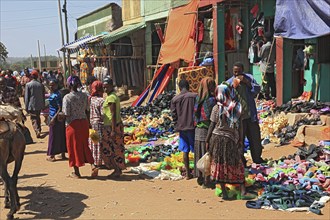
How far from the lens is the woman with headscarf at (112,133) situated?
7.03 m

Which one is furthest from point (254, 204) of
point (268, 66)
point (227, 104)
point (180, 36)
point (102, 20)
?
point (102, 20)

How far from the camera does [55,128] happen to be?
8844 mm

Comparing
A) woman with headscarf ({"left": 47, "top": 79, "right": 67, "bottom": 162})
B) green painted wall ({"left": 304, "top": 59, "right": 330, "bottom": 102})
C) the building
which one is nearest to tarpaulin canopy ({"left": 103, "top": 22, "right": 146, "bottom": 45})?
the building

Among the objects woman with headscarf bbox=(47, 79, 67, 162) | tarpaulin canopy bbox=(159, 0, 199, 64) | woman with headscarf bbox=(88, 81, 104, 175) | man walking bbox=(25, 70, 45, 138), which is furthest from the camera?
tarpaulin canopy bbox=(159, 0, 199, 64)

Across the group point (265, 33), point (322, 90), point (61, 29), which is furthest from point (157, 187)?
point (61, 29)

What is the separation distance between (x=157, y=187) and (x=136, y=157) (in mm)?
1965

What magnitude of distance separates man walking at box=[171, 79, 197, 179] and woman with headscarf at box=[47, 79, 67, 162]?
2.93 metres

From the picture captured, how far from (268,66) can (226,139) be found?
19.7 ft

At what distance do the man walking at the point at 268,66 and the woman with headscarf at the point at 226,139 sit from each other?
543 cm

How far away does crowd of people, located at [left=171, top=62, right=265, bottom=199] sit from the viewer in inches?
221

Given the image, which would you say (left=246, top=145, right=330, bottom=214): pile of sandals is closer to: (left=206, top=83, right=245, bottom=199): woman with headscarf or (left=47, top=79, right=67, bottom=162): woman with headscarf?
(left=206, top=83, right=245, bottom=199): woman with headscarf

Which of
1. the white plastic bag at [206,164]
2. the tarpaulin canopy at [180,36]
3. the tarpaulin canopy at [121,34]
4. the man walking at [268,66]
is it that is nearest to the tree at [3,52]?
the tarpaulin canopy at [121,34]

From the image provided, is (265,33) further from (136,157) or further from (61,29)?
(61,29)

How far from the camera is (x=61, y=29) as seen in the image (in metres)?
27.4
